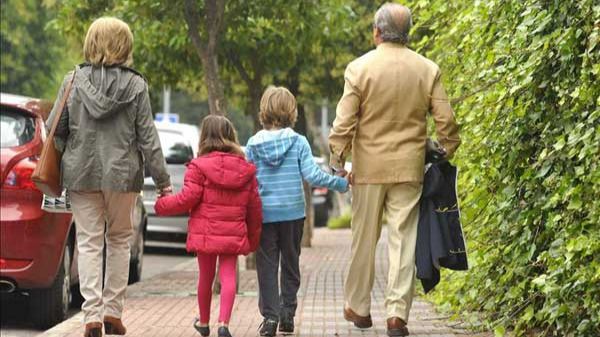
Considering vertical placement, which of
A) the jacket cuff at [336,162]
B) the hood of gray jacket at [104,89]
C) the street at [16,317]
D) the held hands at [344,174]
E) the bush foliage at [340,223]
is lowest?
the bush foliage at [340,223]

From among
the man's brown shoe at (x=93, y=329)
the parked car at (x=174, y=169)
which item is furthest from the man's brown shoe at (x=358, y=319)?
the parked car at (x=174, y=169)

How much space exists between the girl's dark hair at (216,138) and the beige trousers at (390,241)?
79 cm

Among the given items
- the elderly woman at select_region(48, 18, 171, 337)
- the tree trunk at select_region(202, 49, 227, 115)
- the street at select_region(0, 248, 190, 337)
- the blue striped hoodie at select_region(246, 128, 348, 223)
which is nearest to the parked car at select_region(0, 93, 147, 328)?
the street at select_region(0, 248, 190, 337)

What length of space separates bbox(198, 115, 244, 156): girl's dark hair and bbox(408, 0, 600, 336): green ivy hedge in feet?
4.69

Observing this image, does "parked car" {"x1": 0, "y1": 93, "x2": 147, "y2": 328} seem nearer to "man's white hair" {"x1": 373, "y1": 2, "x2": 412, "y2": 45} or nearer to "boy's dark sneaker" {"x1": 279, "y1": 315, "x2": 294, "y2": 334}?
"boy's dark sneaker" {"x1": 279, "y1": 315, "x2": 294, "y2": 334}

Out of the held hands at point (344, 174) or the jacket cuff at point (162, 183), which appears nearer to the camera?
the jacket cuff at point (162, 183)

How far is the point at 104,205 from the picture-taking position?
820cm

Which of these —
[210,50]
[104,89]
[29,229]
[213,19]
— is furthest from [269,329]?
[213,19]

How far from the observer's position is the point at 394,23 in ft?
28.0

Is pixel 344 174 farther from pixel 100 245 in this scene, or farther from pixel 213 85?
pixel 213 85

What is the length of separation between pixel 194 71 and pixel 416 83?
931cm

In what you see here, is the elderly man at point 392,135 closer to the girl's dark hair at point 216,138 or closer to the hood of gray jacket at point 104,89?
the girl's dark hair at point 216,138

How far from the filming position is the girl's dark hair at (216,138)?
331 inches

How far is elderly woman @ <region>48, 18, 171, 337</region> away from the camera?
799 centimetres
